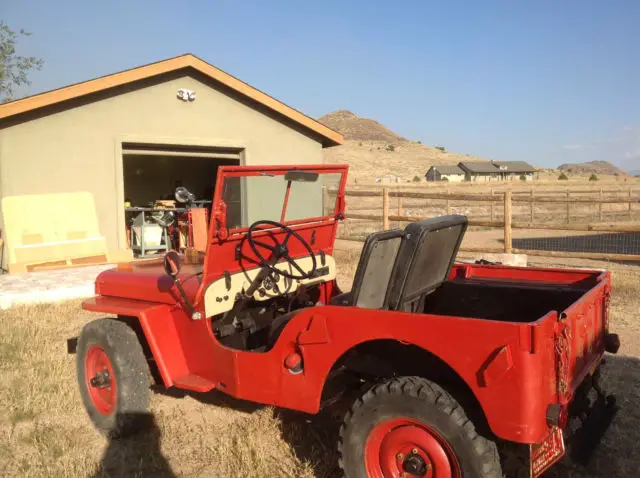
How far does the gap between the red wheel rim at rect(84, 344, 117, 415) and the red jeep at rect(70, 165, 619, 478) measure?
0.01 metres

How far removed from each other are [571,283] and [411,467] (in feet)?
5.89

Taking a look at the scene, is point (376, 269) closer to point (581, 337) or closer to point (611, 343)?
point (581, 337)

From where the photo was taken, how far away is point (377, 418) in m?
2.79

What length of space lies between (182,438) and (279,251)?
1436 millimetres

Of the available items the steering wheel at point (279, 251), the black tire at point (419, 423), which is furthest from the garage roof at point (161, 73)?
the black tire at point (419, 423)

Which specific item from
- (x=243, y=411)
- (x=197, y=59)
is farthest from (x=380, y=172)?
(x=243, y=411)

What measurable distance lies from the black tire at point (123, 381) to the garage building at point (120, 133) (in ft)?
20.0

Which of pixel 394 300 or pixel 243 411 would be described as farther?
pixel 243 411

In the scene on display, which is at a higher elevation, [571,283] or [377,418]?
[571,283]

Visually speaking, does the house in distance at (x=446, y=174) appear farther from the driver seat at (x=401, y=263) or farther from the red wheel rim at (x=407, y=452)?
the red wheel rim at (x=407, y=452)

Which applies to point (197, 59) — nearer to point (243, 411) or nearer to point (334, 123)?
point (243, 411)

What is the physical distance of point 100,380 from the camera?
3994 mm

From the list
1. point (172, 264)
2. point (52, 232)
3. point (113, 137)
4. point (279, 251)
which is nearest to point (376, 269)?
point (279, 251)

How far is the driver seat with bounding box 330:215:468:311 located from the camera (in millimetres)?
3115
